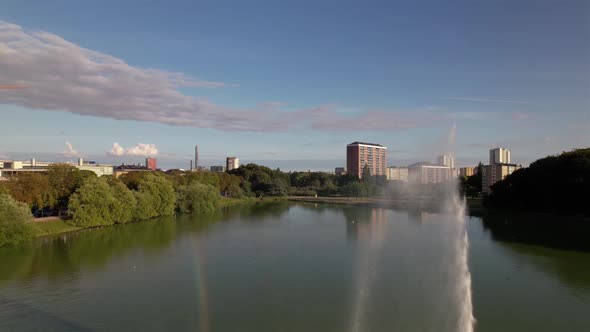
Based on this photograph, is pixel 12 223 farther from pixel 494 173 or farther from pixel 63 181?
pixel 494 173

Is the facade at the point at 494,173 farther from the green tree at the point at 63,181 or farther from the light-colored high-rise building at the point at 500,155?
the green tree at the point at 63,181

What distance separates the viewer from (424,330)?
1284 centimetres

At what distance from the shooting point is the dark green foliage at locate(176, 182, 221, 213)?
47.4 meters

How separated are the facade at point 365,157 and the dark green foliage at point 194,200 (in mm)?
69726

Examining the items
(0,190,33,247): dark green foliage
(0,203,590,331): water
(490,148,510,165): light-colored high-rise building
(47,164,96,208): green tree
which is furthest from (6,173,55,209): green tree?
(490,148,510,165): light-colored high-rise building

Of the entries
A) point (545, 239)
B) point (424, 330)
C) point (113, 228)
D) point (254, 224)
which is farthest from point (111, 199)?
point (545, 239)

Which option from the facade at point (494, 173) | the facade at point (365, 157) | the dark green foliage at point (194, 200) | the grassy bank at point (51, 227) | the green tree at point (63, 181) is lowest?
the grassy bank at point (51, 227)

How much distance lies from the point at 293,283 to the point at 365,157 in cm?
10242

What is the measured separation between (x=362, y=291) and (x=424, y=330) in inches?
192

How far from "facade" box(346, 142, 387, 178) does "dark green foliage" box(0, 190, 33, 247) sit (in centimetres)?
9353

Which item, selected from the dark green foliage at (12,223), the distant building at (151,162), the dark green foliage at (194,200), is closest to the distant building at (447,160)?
the dark green foliage at (12,223)

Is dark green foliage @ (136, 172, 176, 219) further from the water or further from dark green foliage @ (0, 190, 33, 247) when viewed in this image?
dark green foliage @ (0, 190, 33, 247)

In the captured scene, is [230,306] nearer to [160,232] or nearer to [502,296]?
[502,296]

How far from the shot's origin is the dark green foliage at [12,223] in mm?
25938
